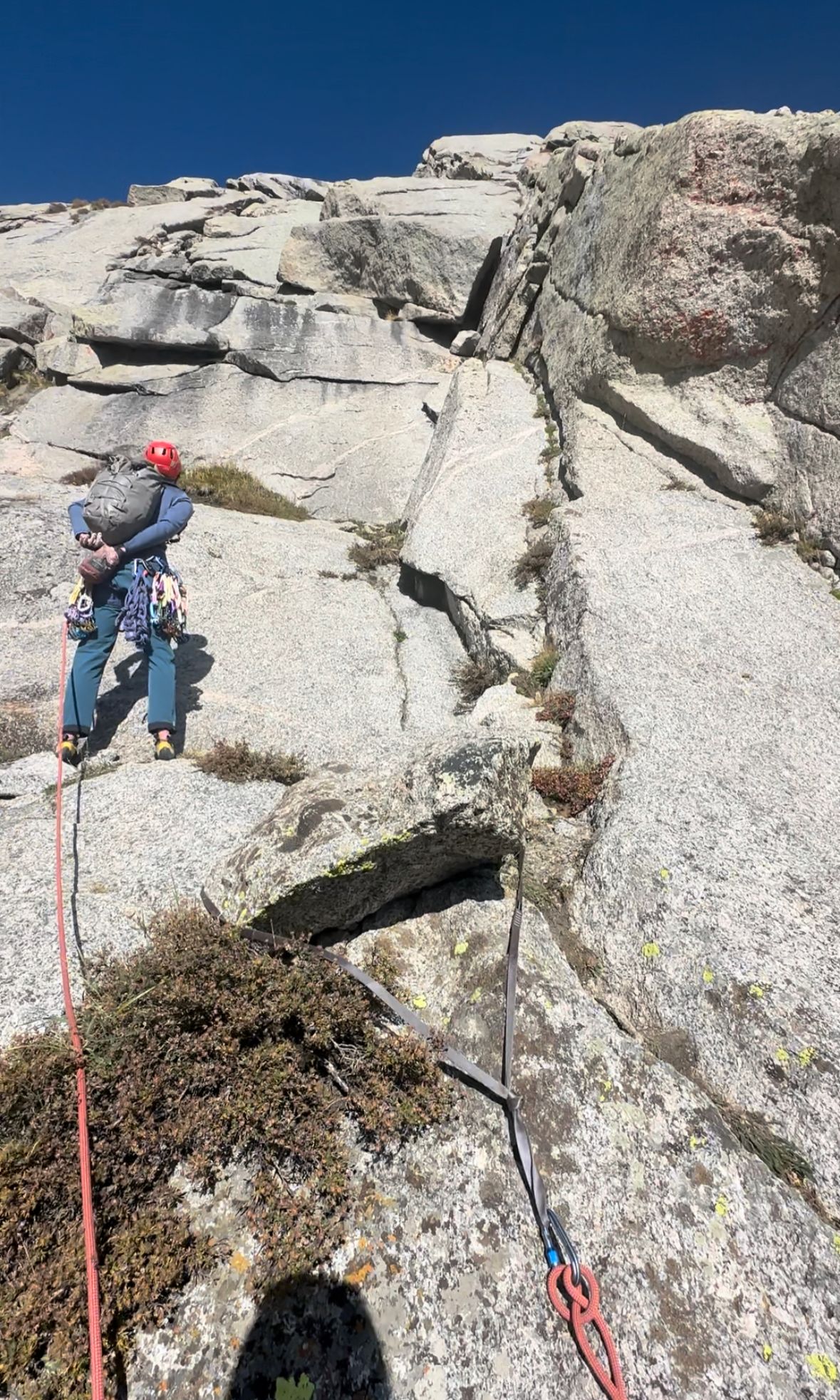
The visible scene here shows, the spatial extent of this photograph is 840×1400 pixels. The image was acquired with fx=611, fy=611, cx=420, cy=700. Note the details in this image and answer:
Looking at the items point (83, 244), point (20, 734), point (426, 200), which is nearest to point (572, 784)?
point (20, 734)

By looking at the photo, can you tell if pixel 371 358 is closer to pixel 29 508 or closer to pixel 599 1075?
pixel 29 508

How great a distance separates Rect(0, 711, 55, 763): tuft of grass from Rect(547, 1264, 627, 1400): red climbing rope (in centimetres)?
788

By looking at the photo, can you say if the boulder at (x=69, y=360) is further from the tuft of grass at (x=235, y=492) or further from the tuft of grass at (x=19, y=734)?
the tuft of grass at (x=19, y=734)

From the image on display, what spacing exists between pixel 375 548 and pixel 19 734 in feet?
30.4

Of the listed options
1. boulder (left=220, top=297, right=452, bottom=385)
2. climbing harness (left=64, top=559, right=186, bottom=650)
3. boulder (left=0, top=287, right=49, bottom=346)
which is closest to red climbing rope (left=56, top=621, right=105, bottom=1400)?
climbing harness (left=64, top=559, right=186, bottom=650)

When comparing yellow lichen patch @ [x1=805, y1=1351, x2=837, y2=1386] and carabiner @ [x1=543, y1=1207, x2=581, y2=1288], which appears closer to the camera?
yellow lichen patch @ [x1=805, y1=1351, x2=837, y2=1386]

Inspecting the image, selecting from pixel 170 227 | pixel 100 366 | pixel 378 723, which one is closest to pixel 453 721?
pixel 378 723

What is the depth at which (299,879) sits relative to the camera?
4258 millimetres

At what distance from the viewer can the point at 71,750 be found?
7.46 m

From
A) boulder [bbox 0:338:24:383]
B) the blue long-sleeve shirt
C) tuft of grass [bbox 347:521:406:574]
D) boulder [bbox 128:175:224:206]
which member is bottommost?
tuft of grass [bbox 347:521:406:574]

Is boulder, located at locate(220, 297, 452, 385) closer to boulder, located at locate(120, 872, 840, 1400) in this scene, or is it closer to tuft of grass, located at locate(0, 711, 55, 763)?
tuft of grass, located at locate(0, 711, 55, 763)

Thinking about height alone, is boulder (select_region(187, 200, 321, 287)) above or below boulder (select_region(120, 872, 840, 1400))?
above

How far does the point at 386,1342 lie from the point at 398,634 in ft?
33.5

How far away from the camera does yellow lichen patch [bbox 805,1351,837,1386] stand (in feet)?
8.90
